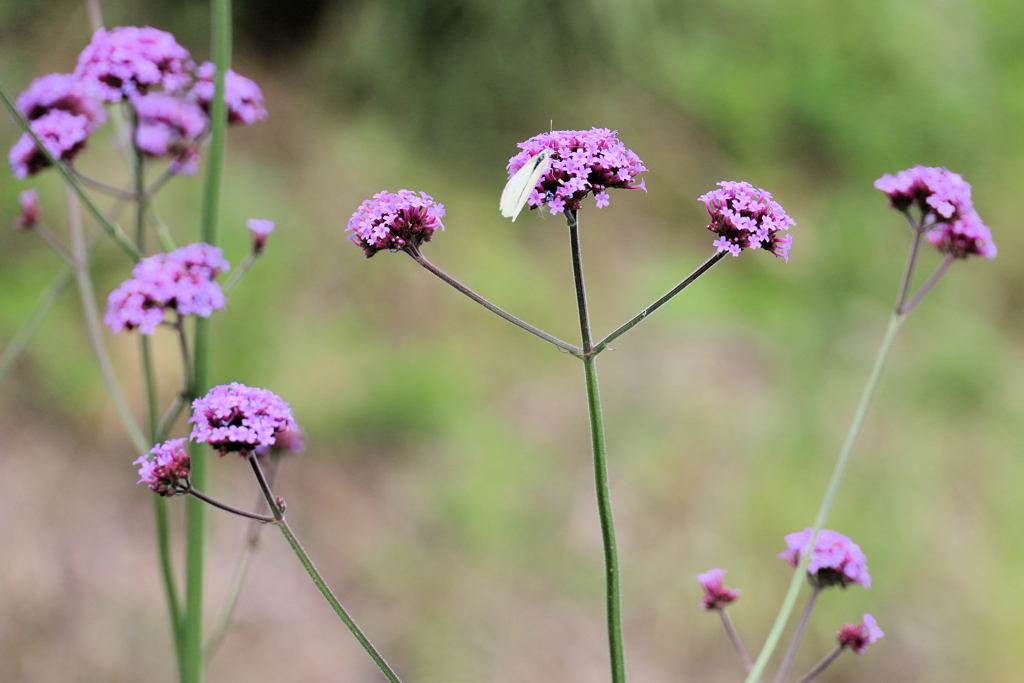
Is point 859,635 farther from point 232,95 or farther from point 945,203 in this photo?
point 232,95

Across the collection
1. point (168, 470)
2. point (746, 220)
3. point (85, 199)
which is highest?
point (85, 199)

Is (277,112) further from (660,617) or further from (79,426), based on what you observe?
(660,617)

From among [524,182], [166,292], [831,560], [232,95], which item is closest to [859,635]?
[831,560]

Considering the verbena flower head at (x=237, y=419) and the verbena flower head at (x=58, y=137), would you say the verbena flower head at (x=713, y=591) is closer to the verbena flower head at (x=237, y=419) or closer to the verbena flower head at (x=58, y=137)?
the verbena flower head at (x=237, y=419)

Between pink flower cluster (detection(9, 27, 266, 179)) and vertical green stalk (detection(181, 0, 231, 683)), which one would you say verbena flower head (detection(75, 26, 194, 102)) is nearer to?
pink flower cluster (detection(9, 27, 266, 179))

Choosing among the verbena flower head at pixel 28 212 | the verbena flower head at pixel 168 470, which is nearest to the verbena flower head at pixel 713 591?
the verbena flower head at pixel 168 470
